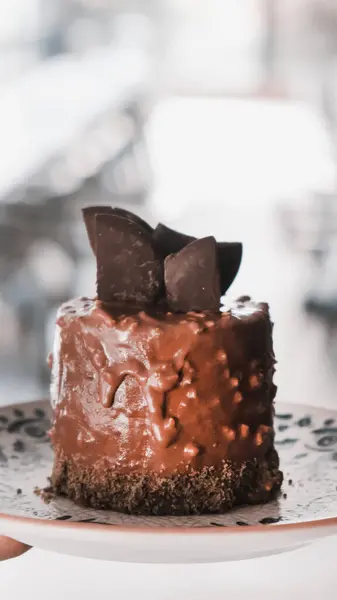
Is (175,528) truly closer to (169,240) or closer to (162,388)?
(162,388)

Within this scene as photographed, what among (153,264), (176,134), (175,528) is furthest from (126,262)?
(176,134)

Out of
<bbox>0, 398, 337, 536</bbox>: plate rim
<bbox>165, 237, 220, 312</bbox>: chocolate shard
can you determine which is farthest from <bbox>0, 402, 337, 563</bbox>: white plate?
<bbox>165, 237, 220, 312</bbox>: chocolate shard

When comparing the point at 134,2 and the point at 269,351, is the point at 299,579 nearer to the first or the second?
the point at 269,351

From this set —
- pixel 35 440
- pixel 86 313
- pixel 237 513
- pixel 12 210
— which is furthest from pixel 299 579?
pixel 12 210

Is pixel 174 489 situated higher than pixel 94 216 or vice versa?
pixel 94 216

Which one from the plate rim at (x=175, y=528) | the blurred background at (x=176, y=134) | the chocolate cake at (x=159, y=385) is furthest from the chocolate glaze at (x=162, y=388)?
the blurred background at (x=176, y=134)

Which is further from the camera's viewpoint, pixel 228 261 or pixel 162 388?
pixel 228 261

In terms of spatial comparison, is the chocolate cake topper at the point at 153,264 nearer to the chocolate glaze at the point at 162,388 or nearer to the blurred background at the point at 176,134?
the chocolate glaze at the point at 162,388
